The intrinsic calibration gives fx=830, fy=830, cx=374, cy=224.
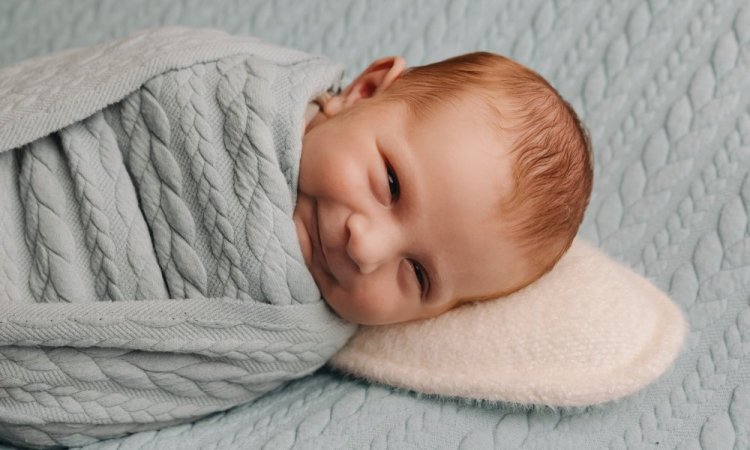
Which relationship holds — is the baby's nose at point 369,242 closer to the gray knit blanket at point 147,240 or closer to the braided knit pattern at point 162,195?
the gray knit blanket at point 147,240

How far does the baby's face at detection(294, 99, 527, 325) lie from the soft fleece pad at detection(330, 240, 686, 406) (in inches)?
2.1

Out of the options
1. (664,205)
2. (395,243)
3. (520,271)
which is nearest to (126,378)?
(395,243)

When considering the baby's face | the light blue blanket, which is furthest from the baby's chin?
the light blue blanket

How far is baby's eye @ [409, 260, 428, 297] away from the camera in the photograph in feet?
3.84

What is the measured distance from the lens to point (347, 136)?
114 centimetres

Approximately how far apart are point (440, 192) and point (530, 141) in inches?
5.7

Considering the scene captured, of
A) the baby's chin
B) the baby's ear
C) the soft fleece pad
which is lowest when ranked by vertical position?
the soft fleece pad

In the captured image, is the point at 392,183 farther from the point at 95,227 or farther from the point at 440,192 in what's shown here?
the point at 95,227

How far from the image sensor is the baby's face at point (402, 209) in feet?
3.61

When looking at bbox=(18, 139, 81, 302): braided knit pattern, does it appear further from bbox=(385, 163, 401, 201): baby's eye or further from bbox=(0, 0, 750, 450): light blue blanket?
bbox=(385, 163, 401, 201): baby's eye

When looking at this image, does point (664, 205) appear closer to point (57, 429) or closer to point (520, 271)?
point (520, 271)

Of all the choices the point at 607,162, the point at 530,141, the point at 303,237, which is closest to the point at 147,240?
the point at 303,237

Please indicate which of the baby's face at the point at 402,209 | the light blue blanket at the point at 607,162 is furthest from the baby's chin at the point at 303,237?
the light blue blanket at the point at 607,162

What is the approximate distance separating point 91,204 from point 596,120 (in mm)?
899
